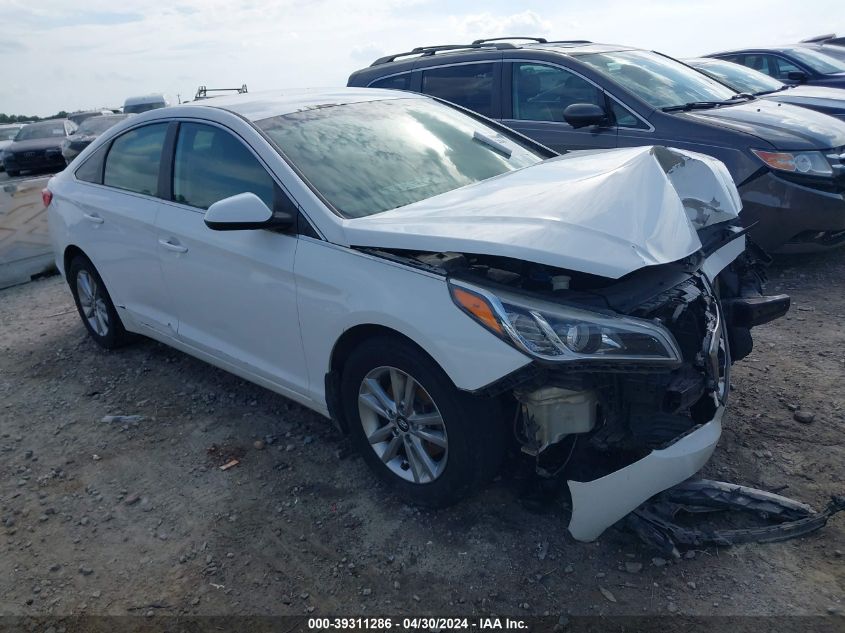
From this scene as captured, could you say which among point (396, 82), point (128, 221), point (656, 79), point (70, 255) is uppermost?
point (396, 82)

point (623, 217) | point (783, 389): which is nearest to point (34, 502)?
point (623, 217)

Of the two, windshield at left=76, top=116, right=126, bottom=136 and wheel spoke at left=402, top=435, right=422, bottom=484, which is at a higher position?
windshield at left=76, top=116, right=126, bottom=136

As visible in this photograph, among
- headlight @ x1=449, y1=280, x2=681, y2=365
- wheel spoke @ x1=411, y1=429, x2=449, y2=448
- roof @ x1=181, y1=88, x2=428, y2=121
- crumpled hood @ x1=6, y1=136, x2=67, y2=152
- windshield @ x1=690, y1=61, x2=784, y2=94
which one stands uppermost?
roof @ x1=181, y1=88, x2=428, y2=121

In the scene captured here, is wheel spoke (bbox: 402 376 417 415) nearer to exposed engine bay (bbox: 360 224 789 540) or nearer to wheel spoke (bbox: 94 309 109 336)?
exposed engine bay (bbox: 360 224 789 540)

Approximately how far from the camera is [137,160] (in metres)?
4.43

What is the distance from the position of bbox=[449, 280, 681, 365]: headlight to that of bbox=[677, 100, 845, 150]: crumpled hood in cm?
373

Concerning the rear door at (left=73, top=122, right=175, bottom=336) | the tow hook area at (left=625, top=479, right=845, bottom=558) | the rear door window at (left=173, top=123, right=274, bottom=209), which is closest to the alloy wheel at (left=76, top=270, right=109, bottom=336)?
the rear door at (left=73, top=122, right=175, bottom=336)

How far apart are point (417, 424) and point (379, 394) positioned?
0.73ft

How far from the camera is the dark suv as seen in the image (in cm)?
543

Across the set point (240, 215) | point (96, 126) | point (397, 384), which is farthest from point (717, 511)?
point (96, 126)

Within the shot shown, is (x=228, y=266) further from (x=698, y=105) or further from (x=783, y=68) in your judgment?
(x=783, y=68)

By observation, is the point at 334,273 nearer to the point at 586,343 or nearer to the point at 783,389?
the point at 586,343

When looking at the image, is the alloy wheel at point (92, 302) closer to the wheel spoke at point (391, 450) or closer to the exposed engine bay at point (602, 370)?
the wheel spoke at point (391, 450)

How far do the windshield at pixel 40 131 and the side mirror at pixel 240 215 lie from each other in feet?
62.2
